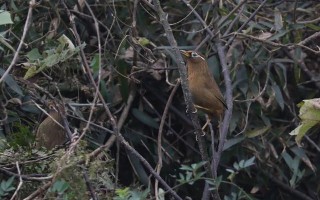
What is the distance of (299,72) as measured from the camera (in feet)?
16.7

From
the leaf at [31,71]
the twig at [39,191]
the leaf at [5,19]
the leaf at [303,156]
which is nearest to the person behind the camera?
the twig at [39,191]

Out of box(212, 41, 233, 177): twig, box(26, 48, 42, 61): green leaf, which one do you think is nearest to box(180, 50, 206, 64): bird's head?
box(212, 41, 233, 177): twig

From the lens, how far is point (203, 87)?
469 cm

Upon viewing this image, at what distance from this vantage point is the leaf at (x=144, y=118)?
4.98 m

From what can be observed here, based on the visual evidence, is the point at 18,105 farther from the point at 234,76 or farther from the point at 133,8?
the point at 234,76

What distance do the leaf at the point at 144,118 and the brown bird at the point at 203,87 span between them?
1.26 feet

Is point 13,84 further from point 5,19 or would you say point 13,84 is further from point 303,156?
point 303,156

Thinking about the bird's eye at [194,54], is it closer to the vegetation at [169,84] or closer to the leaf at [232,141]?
the vegetation at [169,84]

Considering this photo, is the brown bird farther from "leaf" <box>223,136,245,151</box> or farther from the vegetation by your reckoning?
"leaf" <box>223,136,245,151</box>

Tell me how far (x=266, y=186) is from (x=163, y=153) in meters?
0.67

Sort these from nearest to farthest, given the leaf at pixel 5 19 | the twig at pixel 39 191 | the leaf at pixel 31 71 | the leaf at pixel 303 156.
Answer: the twig at pixel 39 191 < the leaf at pixel 5 19 < the leaf at pixel 31 71 < the leaf at pixel 303 156

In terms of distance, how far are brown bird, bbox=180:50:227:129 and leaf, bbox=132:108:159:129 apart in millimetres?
384

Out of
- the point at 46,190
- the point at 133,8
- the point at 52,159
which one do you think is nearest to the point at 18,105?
the point at 133,8

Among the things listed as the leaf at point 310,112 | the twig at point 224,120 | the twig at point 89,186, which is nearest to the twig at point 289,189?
the twig at point 224,120
